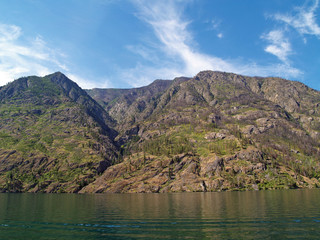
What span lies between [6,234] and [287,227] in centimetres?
5022

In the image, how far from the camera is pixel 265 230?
36438mm

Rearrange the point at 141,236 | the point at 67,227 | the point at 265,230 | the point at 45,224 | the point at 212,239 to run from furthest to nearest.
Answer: the point at 45,224 < the point at 67,227 < the point at 265,230 < the point at 141,236 < the point at 212,239

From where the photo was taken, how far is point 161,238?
1284 inches

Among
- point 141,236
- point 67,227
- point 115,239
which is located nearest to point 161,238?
point 141,236

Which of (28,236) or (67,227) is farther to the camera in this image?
(67,227)

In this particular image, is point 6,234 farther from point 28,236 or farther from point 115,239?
point 115,239

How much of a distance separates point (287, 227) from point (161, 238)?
23383mm

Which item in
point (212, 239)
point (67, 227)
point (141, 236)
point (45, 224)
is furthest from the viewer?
point (45, 224)

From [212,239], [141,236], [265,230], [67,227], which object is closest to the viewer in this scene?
[212,239]

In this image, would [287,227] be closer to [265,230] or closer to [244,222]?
[265,230]

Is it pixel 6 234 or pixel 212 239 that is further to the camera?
pixel 6 234

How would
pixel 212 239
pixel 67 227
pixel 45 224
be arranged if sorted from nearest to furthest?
pixel 212 239 → pixel 67 227 → pixel 45 224

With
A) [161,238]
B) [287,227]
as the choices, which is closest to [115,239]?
[161,238]

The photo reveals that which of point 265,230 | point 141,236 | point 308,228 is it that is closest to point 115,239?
point 141,236
